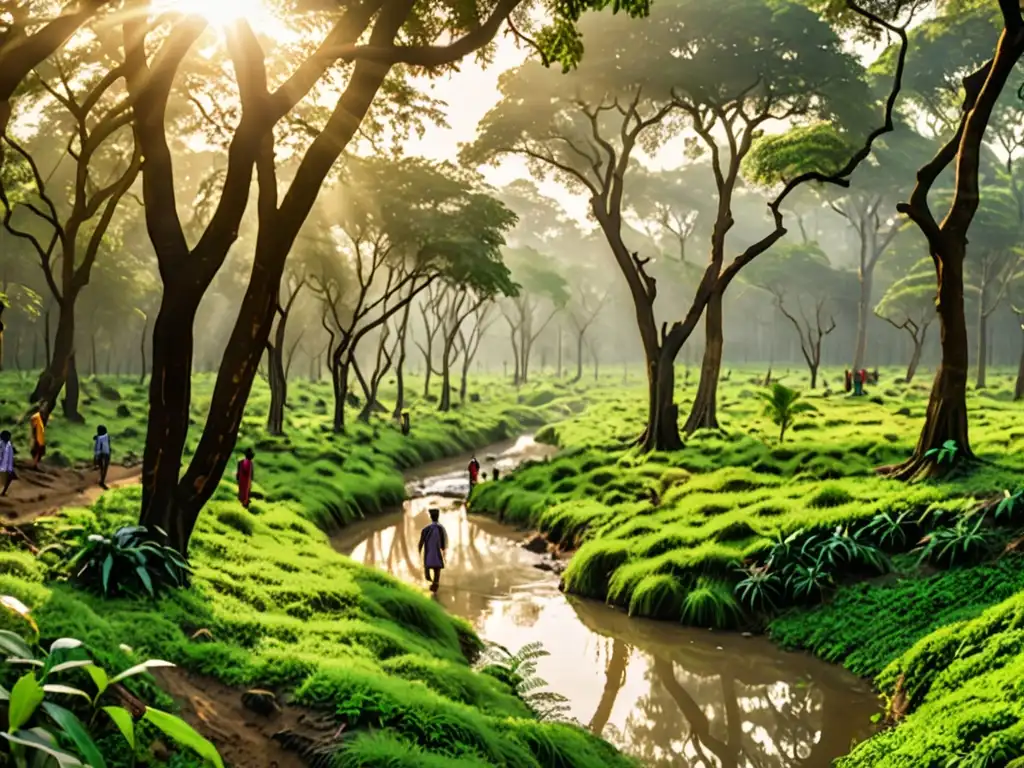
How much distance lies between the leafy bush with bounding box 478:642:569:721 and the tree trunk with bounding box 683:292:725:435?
1593cm

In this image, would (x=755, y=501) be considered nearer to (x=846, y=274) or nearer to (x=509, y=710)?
(x=509, y=710)

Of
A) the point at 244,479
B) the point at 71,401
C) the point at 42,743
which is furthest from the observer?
the point at 71,401

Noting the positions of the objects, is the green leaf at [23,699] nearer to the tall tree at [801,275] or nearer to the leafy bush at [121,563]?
the leafy bush at [121,563]

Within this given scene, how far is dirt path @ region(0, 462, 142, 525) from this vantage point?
13551 mm

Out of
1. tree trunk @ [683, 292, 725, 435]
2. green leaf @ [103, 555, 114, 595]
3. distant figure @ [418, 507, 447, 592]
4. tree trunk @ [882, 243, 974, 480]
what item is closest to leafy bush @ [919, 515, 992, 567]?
tree trunk @ [882, 243, 974, 480]

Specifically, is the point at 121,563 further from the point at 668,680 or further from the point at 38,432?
the point at 38,432

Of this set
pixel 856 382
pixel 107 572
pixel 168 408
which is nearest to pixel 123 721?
pixel 107 572

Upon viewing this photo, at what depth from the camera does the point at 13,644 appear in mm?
4043

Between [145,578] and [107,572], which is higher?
[107,572]

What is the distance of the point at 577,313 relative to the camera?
86.4 meters

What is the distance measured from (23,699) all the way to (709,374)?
2291 cm

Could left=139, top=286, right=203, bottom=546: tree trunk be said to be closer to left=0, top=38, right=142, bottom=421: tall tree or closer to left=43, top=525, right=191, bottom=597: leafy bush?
left=43, top=525, right=191, bottom=597: leafy bush

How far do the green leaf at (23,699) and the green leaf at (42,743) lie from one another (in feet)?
0.19

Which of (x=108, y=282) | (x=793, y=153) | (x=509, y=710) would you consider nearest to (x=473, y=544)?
(x=509, y=710)
